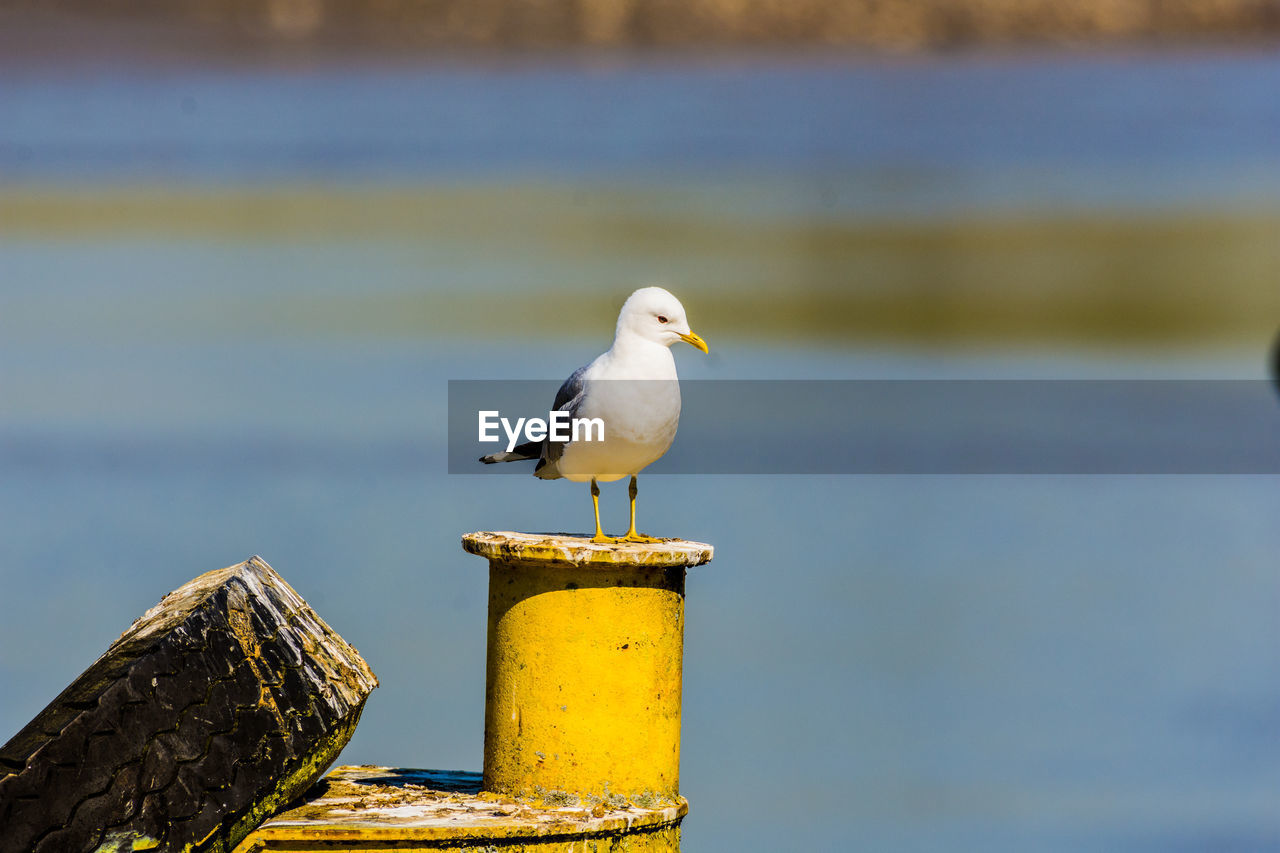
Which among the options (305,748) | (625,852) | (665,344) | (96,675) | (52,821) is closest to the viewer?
(52,821)

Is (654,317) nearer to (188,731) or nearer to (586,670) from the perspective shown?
(586,670)

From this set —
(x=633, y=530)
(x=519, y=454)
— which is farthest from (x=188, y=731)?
(x=519, y=454)

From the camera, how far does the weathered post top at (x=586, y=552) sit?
670 cm

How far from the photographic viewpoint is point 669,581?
22.8 ft

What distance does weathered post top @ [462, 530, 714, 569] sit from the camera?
6703mm

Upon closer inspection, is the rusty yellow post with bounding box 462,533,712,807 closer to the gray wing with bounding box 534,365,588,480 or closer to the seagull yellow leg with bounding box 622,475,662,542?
the seagull yellow leg with bounding box 622,475,662,542

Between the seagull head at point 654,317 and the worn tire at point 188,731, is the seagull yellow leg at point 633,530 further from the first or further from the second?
the worn tire at point 188,731

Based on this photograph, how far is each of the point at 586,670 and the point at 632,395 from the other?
1397 millimetres

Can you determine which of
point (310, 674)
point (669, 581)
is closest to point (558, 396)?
point (669, 581)

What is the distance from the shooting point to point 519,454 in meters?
8.34

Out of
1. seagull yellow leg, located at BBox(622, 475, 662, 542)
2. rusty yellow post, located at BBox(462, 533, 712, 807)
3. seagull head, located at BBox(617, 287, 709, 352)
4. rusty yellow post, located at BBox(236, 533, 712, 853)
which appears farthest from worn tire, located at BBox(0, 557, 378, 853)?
seagull head, located at BBox(617, 287, 709, 352)

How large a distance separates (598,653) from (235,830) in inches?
70.3

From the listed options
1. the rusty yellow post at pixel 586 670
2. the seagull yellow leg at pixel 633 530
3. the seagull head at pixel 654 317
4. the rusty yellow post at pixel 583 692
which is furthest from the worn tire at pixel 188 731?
the seagull head at pixel 654 317

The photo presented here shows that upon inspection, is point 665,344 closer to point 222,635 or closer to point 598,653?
point 598,653
